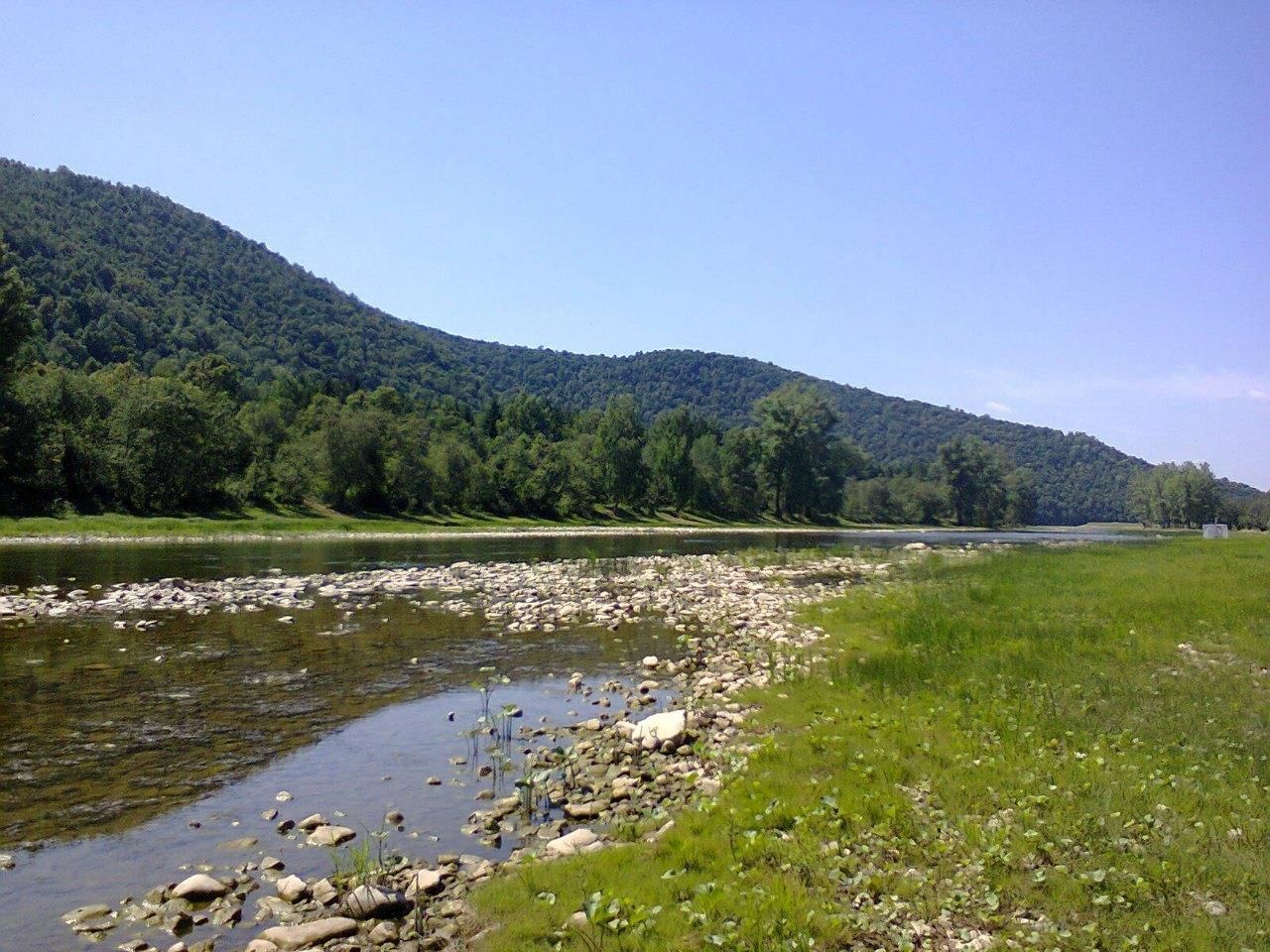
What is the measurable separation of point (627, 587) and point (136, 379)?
256 ft

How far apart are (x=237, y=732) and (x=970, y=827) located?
35.2 feet

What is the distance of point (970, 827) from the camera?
764 centimetres

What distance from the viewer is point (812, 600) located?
85.1ft

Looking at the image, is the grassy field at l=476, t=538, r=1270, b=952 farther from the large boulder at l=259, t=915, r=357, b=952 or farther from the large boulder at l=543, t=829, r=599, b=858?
the large boulder at l=259, t=915, r=357, b=952

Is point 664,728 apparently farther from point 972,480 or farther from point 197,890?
point 972,480

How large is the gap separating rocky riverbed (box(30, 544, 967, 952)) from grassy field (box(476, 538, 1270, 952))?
2.19ft

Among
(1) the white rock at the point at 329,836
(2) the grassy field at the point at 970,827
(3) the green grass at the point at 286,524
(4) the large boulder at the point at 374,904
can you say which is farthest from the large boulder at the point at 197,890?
(3) the green grass at the point at 286,524

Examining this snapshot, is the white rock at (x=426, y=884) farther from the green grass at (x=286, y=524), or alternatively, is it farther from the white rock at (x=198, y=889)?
the green grass at (x=286, y=524)

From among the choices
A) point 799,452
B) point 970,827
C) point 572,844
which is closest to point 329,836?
point 572,844

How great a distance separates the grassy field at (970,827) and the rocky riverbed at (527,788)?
0.67m

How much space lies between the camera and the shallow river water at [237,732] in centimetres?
853

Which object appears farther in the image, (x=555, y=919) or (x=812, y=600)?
(x=812, y=600)

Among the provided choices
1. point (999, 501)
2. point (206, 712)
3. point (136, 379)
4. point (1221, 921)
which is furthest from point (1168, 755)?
point (999, 501)

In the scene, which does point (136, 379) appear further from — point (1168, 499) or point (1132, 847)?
point (1168, 499)
